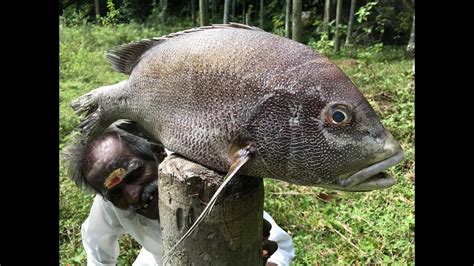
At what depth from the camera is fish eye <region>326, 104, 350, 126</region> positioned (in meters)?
1.13

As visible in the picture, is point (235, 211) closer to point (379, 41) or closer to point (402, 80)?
point (402, 80)

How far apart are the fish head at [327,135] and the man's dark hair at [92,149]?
0.75 meters

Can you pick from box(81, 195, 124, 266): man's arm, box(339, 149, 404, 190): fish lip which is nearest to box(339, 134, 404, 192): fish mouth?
box(339, 149, 404, 190): fish lip

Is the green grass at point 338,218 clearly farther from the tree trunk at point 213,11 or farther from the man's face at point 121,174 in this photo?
A: the tree trunk at point 213,11

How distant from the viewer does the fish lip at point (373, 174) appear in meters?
1.13

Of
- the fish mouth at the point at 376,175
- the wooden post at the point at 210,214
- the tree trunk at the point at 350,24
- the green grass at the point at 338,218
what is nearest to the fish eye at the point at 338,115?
the fish mouth at the point at 376,175

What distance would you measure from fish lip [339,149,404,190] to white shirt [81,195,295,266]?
1050 millimetres

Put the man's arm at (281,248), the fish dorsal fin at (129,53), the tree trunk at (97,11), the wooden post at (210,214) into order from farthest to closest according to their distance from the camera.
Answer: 1. the tree trunk at (97,11)
2. the man's arm at (281,248)
3. the fish dorsal fin at (129,53)
4. the wooden post at (210,214)

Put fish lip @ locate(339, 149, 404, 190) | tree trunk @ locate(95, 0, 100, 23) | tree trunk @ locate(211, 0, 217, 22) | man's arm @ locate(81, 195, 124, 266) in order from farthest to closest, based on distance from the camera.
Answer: tree trunk @ locate(211, 0, 217, 22)
tree trunk @ locate(95, 0, 100, 23)
man's arm @ locate(81, 195, 124, 266)
fish lip @ locate(339, 149, 404, 190)

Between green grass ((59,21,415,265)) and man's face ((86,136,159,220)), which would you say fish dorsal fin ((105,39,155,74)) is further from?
green grass ((59,21,415,265))

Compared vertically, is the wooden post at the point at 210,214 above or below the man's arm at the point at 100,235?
above

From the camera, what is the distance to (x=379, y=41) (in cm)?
892

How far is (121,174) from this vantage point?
1.74 m

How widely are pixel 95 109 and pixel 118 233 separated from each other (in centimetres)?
94
